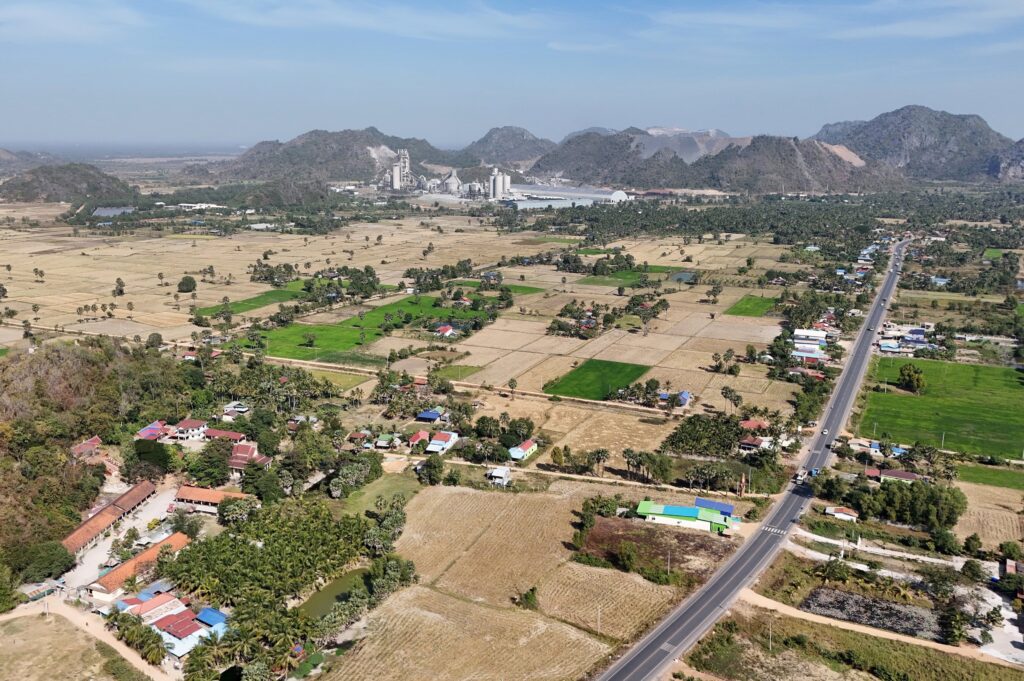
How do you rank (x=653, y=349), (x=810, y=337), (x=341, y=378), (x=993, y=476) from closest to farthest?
(x=993, y=476) < (x=341, y=378) < (x=653, y=349) < (x=810, y=337)

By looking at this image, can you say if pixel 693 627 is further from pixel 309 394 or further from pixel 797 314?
pixel 797 314

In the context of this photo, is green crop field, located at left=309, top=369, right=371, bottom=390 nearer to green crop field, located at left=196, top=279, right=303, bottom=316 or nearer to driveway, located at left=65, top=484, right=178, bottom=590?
driveway, located at left=65, top=484, right=178, bottom=590

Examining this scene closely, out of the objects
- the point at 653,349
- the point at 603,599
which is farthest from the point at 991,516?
the point at 653,349

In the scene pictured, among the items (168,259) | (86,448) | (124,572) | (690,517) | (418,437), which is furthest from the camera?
→ (168,259)

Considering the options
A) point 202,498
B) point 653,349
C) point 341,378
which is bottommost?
point 202,498

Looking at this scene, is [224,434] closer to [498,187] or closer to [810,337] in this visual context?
[810,337]

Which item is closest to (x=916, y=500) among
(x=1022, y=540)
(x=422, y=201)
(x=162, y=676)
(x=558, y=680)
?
(x=1022, y=540)

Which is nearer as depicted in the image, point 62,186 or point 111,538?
point 111,538
